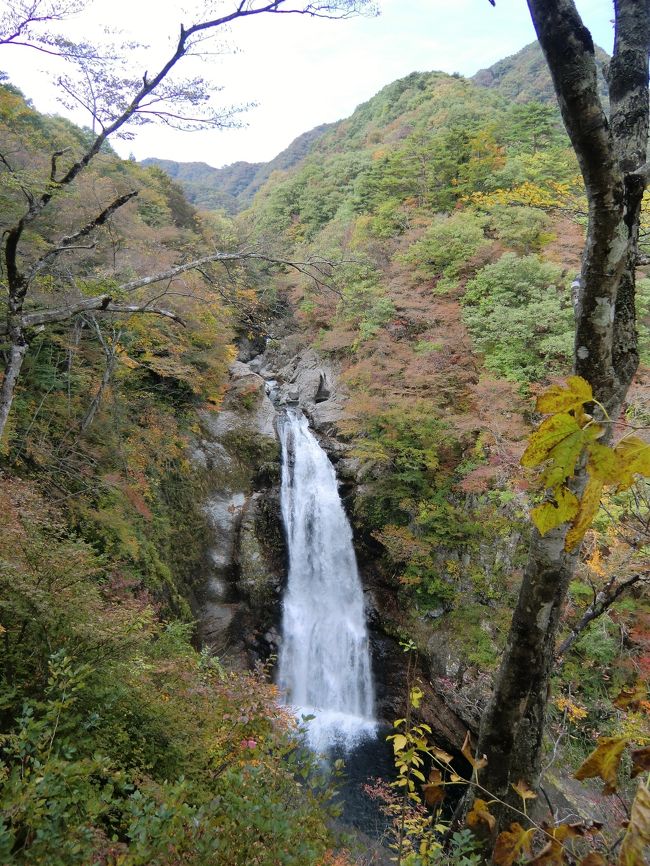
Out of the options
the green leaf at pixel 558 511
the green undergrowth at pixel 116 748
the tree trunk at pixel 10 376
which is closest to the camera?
the green leaf at pixel 558 511

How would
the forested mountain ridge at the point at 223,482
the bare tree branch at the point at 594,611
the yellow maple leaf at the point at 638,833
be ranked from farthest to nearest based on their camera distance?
the bare tree branch at the point at 594,611 → the forested mountain ridge at the point at 223,482 → the yellow maple leaf at the point at 638,833

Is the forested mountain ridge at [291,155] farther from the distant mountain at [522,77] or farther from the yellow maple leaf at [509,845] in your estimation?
the yellow maple leaf at [509,845]

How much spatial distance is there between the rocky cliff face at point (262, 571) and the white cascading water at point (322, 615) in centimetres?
35

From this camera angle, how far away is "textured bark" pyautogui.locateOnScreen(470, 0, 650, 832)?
167 centimetres

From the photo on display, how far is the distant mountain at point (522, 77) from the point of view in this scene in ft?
123

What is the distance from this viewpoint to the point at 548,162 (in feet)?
49.6

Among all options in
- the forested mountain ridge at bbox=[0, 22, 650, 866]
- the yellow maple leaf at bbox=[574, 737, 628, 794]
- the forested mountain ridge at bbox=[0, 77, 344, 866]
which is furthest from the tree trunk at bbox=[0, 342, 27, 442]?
the yellow maple leaf at bbox=[574, 737, 628, 794]

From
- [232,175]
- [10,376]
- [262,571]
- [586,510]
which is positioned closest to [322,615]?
[262,571]

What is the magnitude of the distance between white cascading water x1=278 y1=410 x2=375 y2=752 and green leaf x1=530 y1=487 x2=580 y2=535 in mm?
11195

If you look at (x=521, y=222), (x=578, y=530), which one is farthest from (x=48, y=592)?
(x=521, y=222)

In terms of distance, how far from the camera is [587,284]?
188 centimetres

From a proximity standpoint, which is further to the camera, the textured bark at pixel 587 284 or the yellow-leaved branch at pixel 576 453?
the textured bark at pixel 587 284

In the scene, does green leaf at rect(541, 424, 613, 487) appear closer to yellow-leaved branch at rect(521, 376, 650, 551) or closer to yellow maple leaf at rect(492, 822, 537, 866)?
yellow-leaved branch at rect(521, 376, 650, 551)

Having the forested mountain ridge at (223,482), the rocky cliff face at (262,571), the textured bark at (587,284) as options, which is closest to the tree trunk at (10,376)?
the forested mountain ridge at (223,482)
